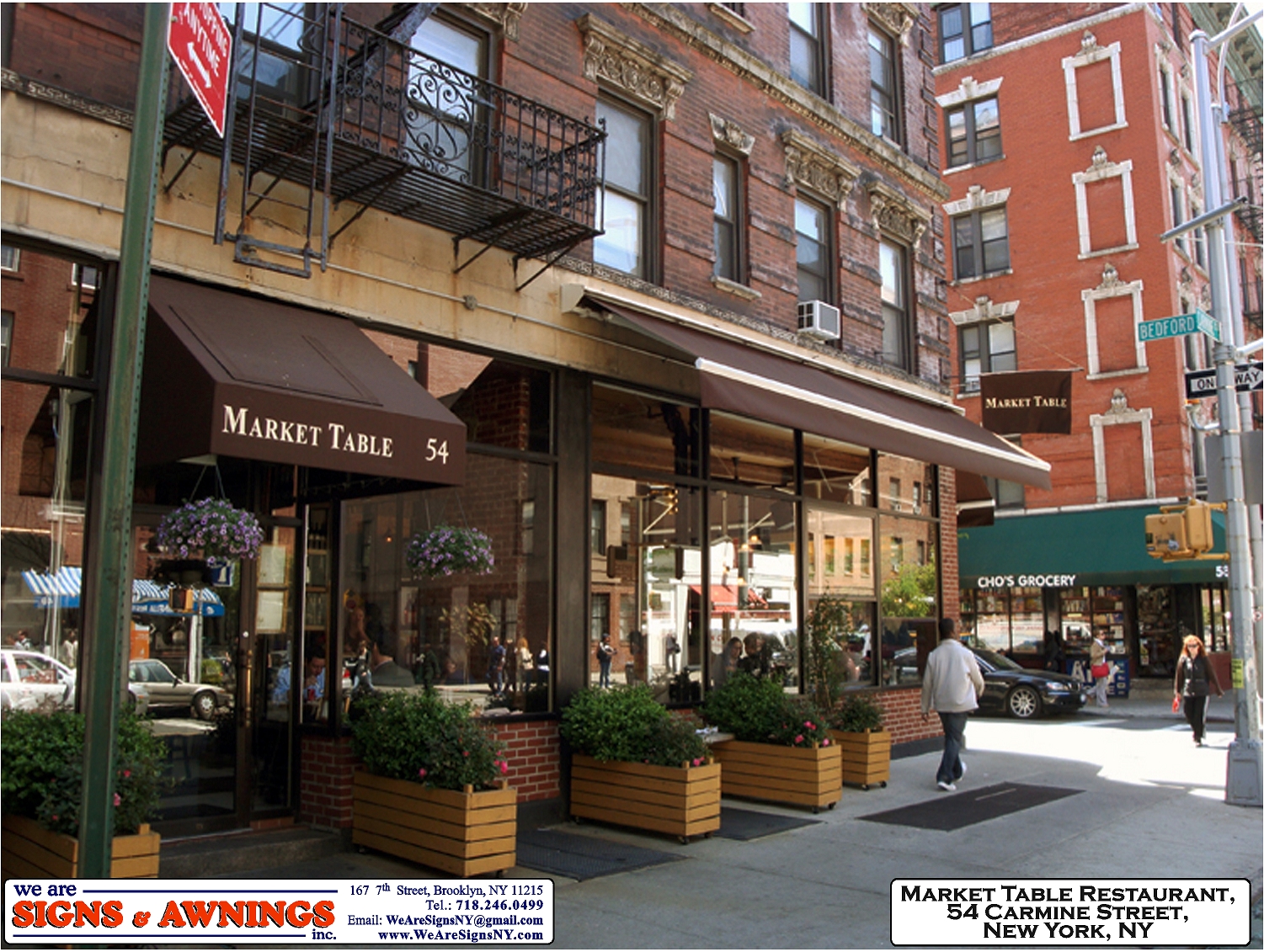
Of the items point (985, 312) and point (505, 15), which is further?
point (985, 312)

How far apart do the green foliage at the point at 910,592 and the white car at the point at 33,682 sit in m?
9.96

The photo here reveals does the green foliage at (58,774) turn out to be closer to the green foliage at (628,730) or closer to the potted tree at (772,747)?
the green foliage at (628,730)

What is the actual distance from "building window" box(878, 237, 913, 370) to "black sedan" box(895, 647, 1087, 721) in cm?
836

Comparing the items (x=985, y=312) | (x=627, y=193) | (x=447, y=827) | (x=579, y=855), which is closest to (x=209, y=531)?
(x=447, y=827)

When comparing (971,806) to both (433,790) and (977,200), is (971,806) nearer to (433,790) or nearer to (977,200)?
(433,790)

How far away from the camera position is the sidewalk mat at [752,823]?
28.8ft

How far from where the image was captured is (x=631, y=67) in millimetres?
11039

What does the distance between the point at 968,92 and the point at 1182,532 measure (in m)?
23.6

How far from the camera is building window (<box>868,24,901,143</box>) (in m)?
15.4

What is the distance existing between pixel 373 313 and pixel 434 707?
3151 millimetres

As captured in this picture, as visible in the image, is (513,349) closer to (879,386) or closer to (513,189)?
(513,189)

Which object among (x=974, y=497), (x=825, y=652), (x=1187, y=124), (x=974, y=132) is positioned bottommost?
(x=825, y=652)

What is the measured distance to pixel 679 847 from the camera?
8258mm

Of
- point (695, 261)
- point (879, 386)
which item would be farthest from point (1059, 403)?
point (695, 261)
